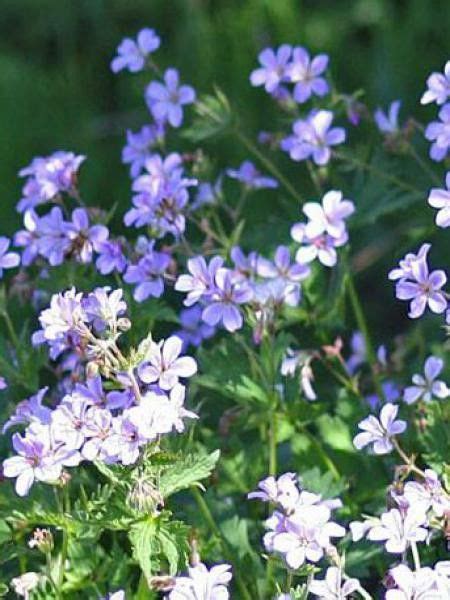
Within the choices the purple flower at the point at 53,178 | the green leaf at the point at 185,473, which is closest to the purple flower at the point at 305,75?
the purple flower at the point at 53,178

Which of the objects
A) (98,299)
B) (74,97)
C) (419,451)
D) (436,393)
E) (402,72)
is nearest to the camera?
(98,299)

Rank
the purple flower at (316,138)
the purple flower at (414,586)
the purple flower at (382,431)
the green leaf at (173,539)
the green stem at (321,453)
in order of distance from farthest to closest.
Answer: the purple flower at (316,138) < the green stem at (321,453) < the purple flower at (382,431) < the green leaf at (173,539) < the purple flower at (414,586)

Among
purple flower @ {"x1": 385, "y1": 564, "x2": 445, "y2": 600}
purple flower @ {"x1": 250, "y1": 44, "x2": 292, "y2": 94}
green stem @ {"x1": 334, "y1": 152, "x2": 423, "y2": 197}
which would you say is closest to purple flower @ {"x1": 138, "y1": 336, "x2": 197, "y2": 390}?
purple flower @ {"x1": 385, "y1": 564, "x2": 445, "y2": 600}

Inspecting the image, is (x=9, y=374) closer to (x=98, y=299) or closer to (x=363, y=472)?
(x=98, y=299)

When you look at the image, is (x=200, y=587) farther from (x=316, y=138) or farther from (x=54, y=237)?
(x=316, y=138)

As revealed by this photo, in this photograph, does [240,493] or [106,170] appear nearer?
[240,493]

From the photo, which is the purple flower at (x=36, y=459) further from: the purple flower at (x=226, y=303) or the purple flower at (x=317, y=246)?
the purple flower at (x=317, y=246)

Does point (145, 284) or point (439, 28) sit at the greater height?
point (439, 28)

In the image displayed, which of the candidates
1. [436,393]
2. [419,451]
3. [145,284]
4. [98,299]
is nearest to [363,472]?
[419,451]
